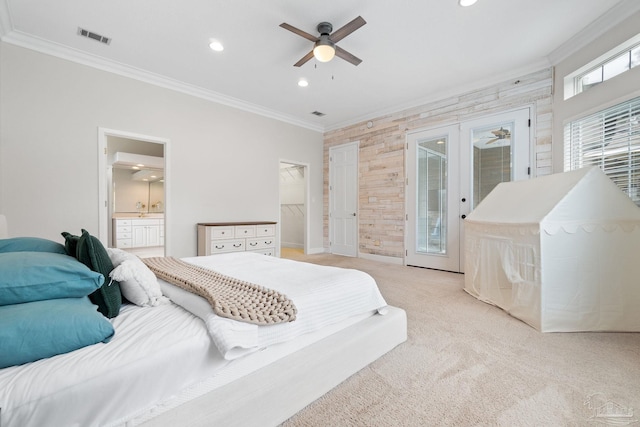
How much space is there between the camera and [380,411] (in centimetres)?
134

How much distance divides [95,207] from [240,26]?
2.79m

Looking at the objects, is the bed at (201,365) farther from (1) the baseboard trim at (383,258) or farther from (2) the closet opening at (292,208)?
(2) the closet opening at (292,208)

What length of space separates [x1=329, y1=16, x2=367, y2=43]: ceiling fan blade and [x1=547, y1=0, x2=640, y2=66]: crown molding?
2.37m

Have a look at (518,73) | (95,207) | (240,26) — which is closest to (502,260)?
(518,73)

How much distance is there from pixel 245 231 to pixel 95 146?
2241 mm

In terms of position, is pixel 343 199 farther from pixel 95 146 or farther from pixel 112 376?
pixel 112 376

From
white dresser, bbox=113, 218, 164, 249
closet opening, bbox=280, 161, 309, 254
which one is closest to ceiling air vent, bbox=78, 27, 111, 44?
white dresser, bbox=113, 218, 164, 249

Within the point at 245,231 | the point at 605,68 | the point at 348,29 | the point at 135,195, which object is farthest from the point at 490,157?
the point at 135,195

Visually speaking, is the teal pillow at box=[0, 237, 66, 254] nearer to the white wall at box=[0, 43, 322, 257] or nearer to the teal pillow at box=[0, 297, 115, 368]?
the teal pillow at box=[0, 297, 115, 368]

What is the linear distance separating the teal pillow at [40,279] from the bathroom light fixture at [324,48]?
267 centimetres

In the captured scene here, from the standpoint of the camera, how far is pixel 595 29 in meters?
2.80

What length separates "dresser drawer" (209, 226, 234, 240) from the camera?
13.6 feet

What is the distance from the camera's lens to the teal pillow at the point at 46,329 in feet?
2.61

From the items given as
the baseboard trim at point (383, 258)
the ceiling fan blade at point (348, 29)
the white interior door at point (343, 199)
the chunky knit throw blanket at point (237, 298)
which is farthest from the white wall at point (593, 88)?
the chunky knit throw blanket at point (237, 298)
